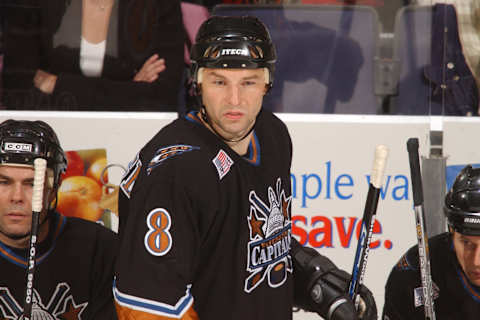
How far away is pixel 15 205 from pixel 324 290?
1.14m

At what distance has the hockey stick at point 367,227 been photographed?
2.04 m

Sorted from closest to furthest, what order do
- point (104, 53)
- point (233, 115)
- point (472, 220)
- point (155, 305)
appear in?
point (155, 305)
point (233, 115)
point (472, 220)
point (104, 53)

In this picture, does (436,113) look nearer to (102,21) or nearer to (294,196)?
(294,196)

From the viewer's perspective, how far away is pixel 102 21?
3.26m

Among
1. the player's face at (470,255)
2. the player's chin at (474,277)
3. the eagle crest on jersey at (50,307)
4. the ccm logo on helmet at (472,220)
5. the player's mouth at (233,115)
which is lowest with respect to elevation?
the eagle crest on jersey at (50,307)

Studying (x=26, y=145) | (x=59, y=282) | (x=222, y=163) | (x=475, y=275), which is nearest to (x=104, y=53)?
(x=26, y=145)

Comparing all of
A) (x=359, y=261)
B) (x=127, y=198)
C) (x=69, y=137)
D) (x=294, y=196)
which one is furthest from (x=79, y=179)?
(x=359, y=261)

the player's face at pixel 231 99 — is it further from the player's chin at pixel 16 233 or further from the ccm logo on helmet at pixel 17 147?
the player's chin at pixel 16 233

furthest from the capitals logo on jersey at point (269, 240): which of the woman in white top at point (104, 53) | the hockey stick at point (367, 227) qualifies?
the woman in white top at point (104, 53)

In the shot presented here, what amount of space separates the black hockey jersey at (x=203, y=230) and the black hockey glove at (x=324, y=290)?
4.9 inches

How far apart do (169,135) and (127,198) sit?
226mm

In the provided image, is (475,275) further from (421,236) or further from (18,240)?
(18,240)

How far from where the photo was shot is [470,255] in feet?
8.34

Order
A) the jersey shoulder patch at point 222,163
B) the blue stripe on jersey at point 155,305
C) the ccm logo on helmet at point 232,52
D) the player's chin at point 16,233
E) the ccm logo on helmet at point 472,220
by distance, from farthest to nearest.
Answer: the player's chin at point 16,233 → the ccm logo on helmet at point 472,220 → the ccm logo on helmet at point 232,52 → the jersey shoulder patch at point 222,163 → the blue stripe on jersey at point 155,305
